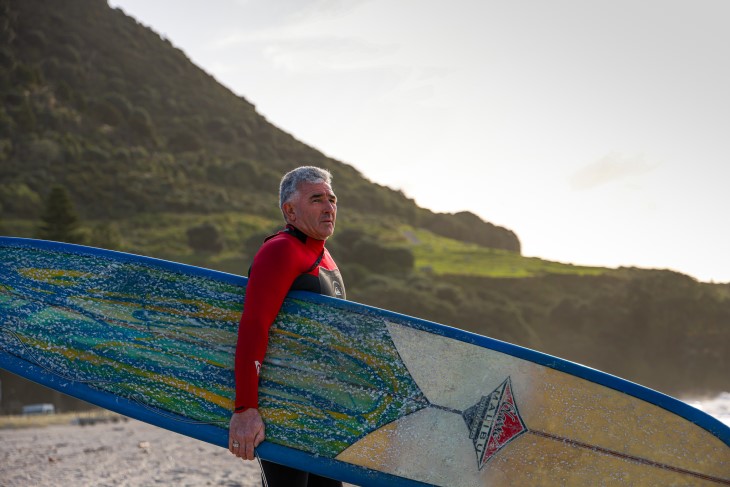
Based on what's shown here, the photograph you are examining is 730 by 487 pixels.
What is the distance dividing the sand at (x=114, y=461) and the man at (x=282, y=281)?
3.66m

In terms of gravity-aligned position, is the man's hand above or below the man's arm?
below

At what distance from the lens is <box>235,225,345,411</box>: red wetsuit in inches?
97.1

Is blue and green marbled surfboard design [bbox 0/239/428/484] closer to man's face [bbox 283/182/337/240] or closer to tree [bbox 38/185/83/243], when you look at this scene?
man's face [bbox 283/182/337/240]

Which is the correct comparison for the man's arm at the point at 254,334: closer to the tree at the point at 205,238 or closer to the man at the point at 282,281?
the man at the point at 282,281

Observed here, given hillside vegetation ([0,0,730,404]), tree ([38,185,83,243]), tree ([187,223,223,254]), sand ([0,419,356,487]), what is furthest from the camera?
tree ([187,223,223,254])

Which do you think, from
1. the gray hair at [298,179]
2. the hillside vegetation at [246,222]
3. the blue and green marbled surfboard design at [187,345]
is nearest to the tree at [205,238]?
the hillside vegetation at [246,222]

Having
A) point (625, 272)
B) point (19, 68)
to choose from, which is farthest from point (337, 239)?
point (19, 68)

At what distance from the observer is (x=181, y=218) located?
45.7 metres

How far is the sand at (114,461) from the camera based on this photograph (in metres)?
5.83

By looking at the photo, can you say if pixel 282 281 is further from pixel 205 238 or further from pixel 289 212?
pixel 205 238

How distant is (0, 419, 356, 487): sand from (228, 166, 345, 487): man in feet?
12.0

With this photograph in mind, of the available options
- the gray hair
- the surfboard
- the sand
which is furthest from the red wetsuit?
the sand

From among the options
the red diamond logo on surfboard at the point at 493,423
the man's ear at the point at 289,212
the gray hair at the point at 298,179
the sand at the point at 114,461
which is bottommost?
the sand at the point at 114,461

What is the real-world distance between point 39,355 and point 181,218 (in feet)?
144
